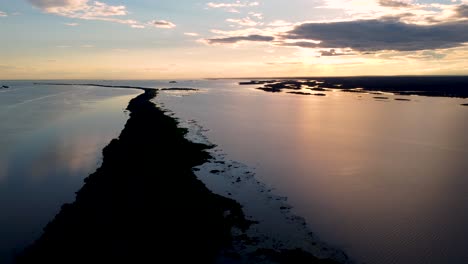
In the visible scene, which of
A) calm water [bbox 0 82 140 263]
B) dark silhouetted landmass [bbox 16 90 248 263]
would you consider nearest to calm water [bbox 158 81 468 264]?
dark silhouetted landmass [bbox 16 90 248 263]

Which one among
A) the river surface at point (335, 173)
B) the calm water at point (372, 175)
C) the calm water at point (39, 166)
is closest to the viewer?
the calm water at point (372, 175)

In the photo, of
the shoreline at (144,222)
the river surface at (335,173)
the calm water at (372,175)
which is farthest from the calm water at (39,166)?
the calm water at (372,175)

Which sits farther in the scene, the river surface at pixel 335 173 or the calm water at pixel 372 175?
the river surface at pixel 335 173

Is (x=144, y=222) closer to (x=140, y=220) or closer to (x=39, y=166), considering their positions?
(x=140, y=220)

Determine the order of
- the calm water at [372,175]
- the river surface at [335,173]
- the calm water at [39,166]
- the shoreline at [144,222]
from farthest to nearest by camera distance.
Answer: the calm water at [39,166], the river surface at [335,173], the calm water at [372,175], the shoreline at [144,222]

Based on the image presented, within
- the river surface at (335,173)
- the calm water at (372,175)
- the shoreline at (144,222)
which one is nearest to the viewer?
the shoreline at (144,222)

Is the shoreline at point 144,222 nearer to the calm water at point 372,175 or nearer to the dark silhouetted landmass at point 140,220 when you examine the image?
the dark silhouetted landmass at point 140,220

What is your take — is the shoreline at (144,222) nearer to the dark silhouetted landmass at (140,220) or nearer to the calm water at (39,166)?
the dark silhouetted landmass at (140,220)
